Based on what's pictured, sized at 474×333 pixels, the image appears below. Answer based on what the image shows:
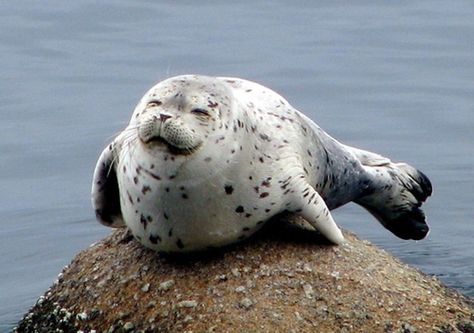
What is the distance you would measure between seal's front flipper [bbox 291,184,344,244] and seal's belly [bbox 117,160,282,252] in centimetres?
13

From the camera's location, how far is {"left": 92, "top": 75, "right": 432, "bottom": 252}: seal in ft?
30.0

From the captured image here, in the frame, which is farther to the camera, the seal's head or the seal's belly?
the seal's belly

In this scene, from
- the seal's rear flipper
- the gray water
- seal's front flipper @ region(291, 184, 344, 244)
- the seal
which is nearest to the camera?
the seal

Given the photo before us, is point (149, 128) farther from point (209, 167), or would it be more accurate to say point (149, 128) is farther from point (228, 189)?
point (228, 189)

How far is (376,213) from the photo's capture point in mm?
11578

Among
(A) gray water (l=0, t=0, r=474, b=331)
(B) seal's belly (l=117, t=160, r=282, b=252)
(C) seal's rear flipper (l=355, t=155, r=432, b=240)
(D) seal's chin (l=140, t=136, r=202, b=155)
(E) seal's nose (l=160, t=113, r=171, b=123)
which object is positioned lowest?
(A) gray water (l=0, t=0, r=474, b=331)

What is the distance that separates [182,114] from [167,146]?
0.71ft

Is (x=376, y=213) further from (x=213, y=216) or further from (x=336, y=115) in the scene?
(x=336, y=115)

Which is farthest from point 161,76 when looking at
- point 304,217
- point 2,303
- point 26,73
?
point 304,217

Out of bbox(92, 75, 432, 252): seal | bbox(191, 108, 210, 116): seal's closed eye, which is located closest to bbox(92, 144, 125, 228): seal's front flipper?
bbox(92, 75, 432, 252): seal

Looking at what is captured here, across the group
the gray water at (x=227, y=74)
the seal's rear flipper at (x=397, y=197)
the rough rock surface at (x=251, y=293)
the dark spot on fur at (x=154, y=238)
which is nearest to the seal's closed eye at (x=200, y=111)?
the dark spot on fur at (x=154, y=238)

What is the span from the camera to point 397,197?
37.4 ft

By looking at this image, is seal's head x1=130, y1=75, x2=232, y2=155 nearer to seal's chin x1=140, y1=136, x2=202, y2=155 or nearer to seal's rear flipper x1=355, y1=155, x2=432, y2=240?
seal's chin x1=140, y1=136, x2=202, y2=155

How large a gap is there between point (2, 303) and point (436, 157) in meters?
5.14
